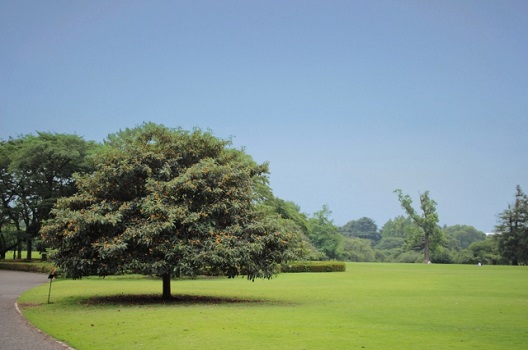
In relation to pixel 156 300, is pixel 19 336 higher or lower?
higher

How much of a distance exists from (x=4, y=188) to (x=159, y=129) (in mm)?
40004

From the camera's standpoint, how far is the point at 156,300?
73.7ft

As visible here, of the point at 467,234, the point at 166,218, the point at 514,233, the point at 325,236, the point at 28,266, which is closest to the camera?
the point at 166,218

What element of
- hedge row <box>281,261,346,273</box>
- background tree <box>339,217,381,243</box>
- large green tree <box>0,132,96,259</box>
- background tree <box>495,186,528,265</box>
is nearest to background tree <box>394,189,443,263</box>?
background tree <box>495,186,528,265</box>

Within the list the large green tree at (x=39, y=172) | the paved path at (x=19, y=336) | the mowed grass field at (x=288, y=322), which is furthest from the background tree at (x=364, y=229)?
the paved path at (x=19, y=336)

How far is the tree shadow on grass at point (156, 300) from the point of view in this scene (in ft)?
70.5

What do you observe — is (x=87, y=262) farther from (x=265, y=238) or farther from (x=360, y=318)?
(x=360, y=318)

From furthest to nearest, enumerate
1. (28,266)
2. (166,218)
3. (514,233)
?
(514,233) → (28,266) → (166,218)

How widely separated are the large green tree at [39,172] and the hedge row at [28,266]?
3.61 meters

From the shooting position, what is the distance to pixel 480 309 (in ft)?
62.8

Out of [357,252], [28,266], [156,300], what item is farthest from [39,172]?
[357,252]

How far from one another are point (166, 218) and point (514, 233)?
75.3 meters

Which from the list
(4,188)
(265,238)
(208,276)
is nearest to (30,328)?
(265,238)

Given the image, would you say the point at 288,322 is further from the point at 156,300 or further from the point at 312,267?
the point at 312,267
